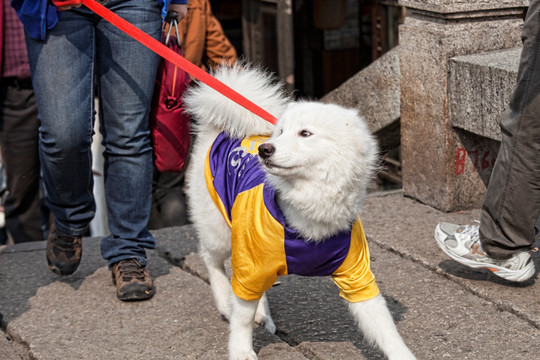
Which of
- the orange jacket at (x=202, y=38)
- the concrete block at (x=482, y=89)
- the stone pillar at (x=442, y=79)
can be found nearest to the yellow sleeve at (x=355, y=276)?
the concrete block at (x=482, y=89)

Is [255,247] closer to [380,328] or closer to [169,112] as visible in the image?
[380,328]

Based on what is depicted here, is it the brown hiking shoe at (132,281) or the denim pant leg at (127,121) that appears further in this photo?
the brown hiking shoe at (132,281)

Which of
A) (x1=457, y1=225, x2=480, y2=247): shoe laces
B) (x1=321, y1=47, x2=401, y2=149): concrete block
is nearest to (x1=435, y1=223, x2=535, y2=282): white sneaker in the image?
(x1=457, y1=225, x2=480, y2=247): shoe laces

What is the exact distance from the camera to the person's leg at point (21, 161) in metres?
5.86

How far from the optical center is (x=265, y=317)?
3.77 meters

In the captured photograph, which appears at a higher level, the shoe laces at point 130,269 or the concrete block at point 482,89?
the concrete block at point 482,89

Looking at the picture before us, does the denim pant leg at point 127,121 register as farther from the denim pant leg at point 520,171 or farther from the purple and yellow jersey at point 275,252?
the denim pant leg at point 520,171

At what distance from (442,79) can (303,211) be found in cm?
218

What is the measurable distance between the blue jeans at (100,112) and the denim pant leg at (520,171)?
169cm

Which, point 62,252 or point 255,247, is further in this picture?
point 62,252

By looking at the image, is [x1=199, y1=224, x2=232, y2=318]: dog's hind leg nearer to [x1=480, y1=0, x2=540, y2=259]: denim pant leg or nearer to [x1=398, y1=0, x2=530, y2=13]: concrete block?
[x1=480, y1=0, x2=540, y2=259]: denim pant leg

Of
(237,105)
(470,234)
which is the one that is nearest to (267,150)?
(237,105)

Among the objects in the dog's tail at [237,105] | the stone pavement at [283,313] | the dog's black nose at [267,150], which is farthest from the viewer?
the dog's tail at [237,105]


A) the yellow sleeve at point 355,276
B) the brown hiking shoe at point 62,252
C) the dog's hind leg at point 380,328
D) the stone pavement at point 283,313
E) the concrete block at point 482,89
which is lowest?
the stone pavement at point 283,313
